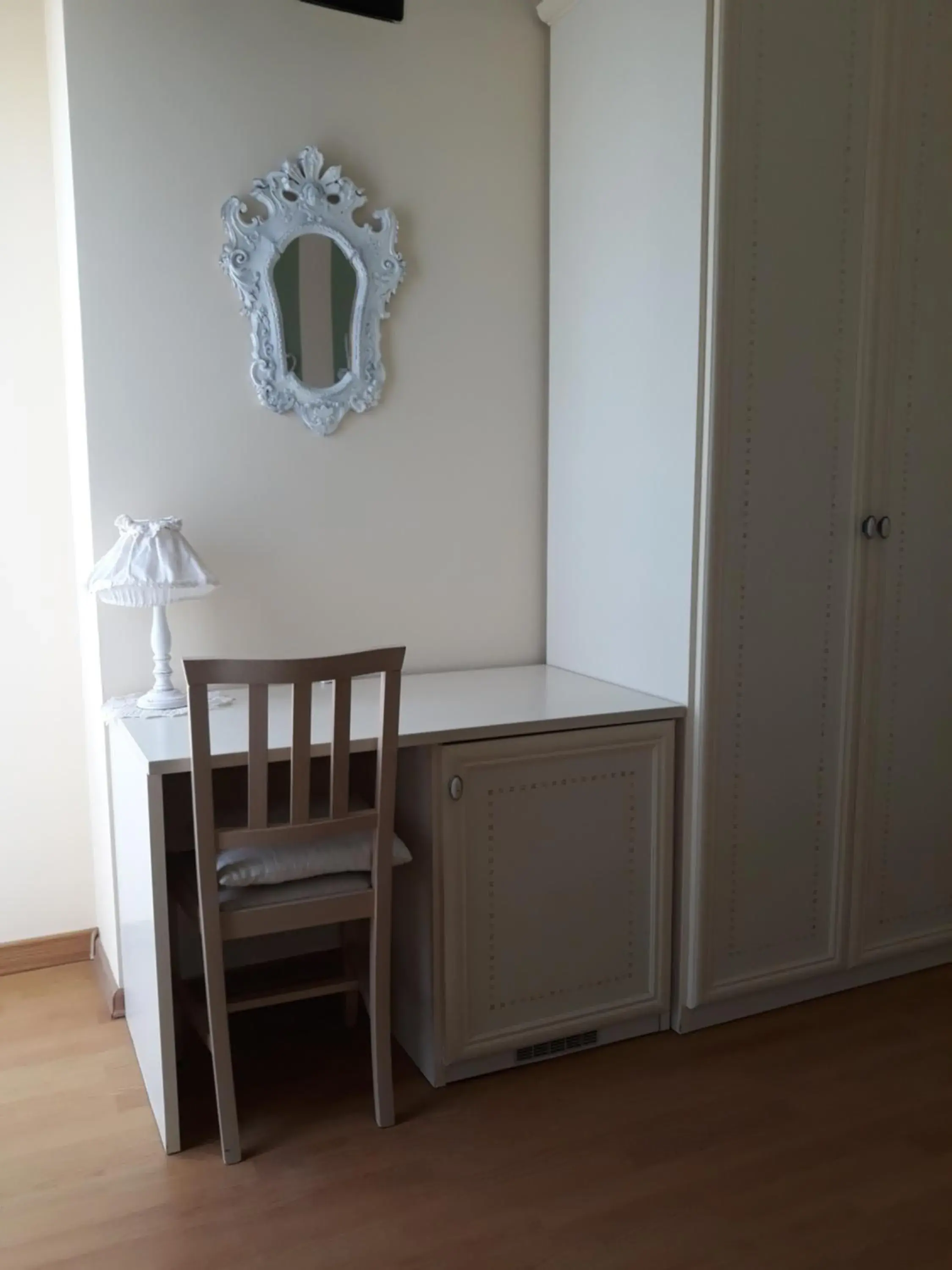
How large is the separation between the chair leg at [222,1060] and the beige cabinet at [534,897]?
434 millimetres

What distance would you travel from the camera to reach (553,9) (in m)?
2.66

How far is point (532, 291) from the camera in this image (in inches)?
112

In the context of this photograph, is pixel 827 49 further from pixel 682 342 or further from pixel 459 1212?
pixel 459 1212

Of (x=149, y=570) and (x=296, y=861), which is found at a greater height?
(x=149, y=570)

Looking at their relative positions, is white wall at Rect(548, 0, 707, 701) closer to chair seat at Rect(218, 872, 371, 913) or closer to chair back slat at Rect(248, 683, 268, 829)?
chair seat at Rect(218, 872, 371, 913)

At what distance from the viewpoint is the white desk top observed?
201cm

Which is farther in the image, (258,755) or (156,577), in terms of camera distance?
(156,577)

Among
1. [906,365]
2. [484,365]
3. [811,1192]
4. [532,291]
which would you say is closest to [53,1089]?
[811,1192]

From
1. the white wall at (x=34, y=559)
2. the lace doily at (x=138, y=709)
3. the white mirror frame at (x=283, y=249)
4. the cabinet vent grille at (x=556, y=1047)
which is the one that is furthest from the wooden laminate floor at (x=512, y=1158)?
the white mirror frame at (x=283, y=249)

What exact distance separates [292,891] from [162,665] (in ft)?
2.10

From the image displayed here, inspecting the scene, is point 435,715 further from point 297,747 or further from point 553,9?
point 553,9

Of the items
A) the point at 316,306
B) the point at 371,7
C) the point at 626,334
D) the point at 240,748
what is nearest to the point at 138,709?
the point at 240,748

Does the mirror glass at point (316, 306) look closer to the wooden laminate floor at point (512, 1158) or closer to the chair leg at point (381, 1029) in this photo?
the chair leg at point (381, 1029)

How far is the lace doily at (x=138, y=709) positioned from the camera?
2252 millimetres
